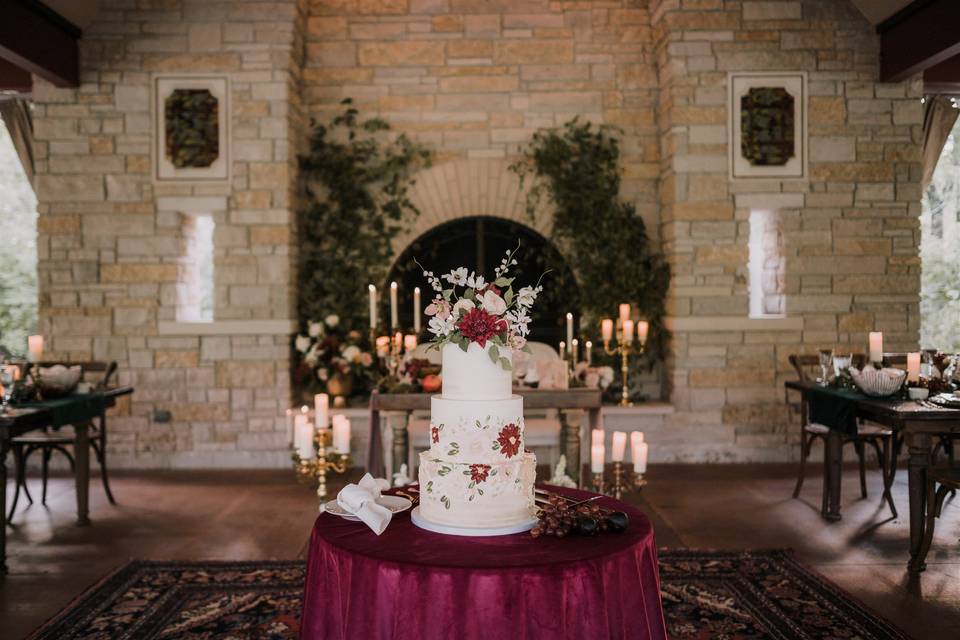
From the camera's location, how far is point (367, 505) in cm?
233

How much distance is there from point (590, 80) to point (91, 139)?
171 inches

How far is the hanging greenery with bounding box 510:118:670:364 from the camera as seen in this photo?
6898 millimetres

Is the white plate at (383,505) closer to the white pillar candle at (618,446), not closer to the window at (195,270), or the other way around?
the white pillar candle at (618,446)

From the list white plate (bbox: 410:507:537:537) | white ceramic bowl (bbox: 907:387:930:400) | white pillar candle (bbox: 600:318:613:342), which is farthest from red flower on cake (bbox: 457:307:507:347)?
white pillar candle (bbox: 600:318:613:342)

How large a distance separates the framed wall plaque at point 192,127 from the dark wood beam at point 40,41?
0.68m

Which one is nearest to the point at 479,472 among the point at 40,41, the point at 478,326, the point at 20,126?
the point at 478,326

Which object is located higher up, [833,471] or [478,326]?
[478,326]

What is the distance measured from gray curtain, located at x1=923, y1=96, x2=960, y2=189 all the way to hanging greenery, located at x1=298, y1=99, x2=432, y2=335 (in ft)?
15.8

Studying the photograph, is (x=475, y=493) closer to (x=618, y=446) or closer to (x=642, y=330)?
(x=618, y=446)

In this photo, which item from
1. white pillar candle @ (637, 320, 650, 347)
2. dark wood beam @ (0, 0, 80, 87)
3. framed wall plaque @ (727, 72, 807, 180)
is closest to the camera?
dark wood beam @ (0, 0, 80, 87)

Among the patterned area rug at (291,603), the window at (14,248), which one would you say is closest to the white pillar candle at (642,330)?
the patterned area rug at (291,603)

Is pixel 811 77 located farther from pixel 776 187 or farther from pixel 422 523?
pixel 422 523

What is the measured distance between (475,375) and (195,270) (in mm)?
5458

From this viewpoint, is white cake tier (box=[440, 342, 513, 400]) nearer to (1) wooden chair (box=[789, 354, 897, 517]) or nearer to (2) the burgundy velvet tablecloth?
(2) the burgundy velvet tablecloth
